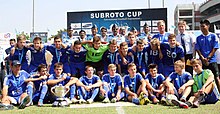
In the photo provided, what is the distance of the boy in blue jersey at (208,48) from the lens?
28.2 feet

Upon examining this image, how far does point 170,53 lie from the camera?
885cm

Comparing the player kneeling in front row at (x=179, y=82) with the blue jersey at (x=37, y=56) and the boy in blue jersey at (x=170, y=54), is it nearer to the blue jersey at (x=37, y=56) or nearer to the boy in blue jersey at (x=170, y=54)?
the boy in blue jersey at (x=170, y=54)

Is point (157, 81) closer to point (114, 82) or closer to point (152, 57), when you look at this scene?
point (152, 57)

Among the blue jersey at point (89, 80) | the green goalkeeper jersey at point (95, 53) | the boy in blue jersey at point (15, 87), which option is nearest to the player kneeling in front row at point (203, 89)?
the blue jersey at point (89, 80)

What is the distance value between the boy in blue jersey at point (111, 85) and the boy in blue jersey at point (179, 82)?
4.10ft

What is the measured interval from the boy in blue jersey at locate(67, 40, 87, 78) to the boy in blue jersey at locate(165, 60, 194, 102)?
2423mm

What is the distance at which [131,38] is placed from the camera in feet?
31.8

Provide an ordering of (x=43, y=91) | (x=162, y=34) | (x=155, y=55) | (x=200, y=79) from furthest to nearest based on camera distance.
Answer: (x=162, y=34), (x=155, y=55), (x=43, y=91), (x=200, y=79)

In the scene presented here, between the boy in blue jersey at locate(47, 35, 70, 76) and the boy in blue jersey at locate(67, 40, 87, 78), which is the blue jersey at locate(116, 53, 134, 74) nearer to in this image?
the boy in blue jersey at locate(67, 40, 87, 78)

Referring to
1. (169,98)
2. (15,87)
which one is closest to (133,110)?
(169,98)

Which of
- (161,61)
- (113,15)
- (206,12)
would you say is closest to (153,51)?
(161,61)

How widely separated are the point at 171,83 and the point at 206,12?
84900 mm

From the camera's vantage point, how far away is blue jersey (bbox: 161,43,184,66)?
346 inches

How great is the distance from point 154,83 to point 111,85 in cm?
107
